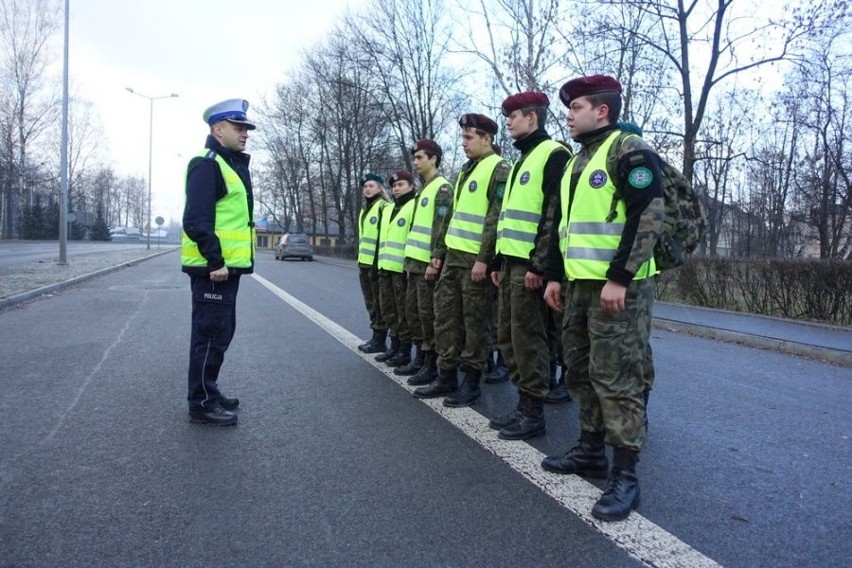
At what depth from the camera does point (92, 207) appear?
90188 mm

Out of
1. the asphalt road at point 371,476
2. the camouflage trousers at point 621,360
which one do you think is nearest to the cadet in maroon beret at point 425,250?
the asphalt road at point 371,476

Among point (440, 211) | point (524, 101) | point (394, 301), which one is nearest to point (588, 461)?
point (524, 101)

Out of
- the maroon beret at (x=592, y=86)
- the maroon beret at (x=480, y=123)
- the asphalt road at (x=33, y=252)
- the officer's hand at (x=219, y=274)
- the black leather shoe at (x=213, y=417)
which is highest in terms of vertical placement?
the maroon beret at (x=480, y=123)

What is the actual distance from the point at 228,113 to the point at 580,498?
319 centimetres

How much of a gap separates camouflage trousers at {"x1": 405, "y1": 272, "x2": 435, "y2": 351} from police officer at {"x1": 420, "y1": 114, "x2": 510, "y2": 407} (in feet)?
1.38

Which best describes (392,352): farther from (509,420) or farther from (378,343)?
(509,420)

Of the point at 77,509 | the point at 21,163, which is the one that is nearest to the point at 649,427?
the point at 77,509

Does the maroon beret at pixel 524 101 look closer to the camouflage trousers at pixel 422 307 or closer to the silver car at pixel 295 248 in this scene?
the camouflage trousers at pixel 422 307

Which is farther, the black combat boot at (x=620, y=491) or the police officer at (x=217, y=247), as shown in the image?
the police officer at (x=217, y=247)

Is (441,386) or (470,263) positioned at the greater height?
(470,263)

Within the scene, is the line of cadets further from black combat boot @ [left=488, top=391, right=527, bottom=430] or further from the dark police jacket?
the dark police jacket

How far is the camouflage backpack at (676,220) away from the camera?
9.93 ft

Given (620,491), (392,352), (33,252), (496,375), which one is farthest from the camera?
(33,252)

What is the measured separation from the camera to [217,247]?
12.8ft
